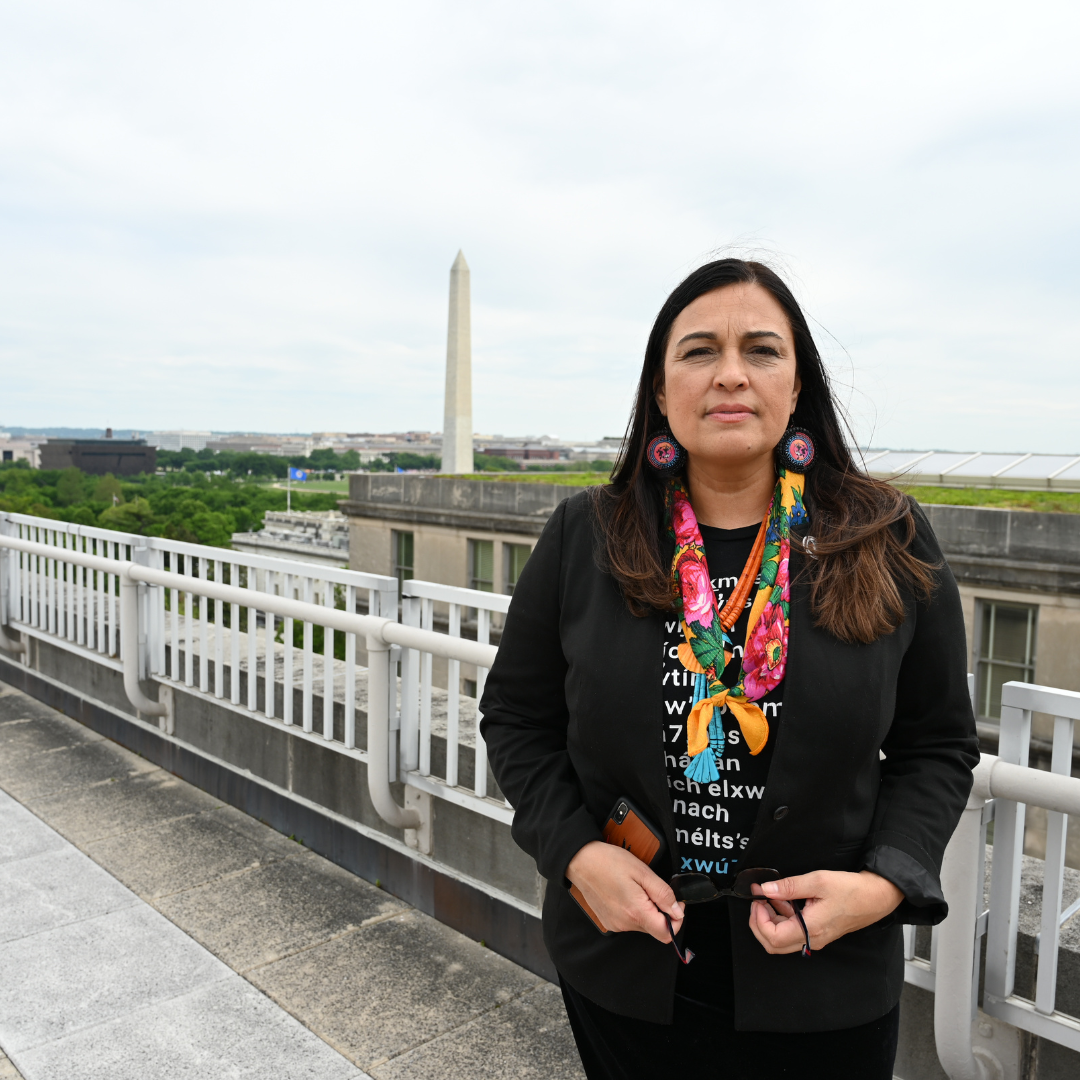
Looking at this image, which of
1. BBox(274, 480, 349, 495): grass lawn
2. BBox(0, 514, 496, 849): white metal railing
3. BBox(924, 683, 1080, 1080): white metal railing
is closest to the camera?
BBox(924, 683, 1080, 1080): white metal railing

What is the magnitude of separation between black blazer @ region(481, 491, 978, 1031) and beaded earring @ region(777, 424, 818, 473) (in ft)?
0.61

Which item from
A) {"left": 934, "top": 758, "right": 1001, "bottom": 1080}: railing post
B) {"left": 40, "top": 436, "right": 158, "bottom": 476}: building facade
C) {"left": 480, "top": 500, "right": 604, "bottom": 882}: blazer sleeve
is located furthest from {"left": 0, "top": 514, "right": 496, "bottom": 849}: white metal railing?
{"left": 40, "top": 436, "right": 158, "bottom": 476}: building facade

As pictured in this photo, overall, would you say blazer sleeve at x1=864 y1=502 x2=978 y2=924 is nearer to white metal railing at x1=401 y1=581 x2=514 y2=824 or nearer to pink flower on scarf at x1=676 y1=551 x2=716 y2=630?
pink flower on scarf at x1=676 y1=551 x2=716 y2=630

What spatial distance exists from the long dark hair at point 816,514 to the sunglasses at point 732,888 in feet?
1.09

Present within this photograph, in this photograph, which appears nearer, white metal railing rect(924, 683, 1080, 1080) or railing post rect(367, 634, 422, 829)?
white metal railing rect(924, 683, 1080, 1080)

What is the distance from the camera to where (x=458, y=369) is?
4088 centimetres

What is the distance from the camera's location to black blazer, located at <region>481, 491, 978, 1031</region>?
1.30m

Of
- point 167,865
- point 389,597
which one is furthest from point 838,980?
point 167,865

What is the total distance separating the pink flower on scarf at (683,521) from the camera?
142cm

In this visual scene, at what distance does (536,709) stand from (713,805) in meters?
0.33

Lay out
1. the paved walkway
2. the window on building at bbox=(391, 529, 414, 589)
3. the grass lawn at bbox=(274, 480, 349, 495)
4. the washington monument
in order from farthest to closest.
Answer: the grass lawn at bbox=(274, 480, 349, 495), the washington monument, the window on building at bbox=(391, 529, 414, 589), the paved walkway

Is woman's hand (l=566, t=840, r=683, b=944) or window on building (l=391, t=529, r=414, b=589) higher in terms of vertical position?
woman's hand (l=566, t=840, r=683, b=944)

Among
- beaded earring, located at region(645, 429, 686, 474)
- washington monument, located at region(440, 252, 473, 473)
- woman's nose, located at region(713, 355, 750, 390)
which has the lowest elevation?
beaded earring, located at region(645, 429, 686, 474)

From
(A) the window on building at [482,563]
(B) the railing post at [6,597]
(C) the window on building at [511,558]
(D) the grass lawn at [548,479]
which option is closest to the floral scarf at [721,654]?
(B) the railing post at [6,597]
